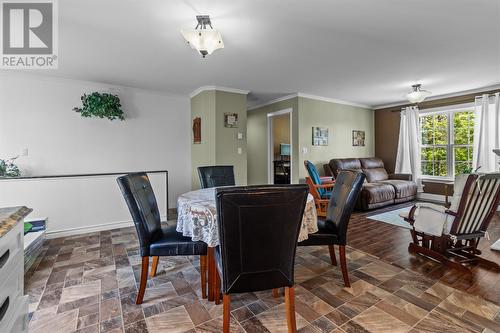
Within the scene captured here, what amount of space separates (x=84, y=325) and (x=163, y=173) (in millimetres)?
2486

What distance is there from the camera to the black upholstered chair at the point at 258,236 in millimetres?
1221

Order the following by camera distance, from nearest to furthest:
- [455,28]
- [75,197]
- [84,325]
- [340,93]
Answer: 1. [84,325]
2. [455,28]
3. [75,197]
4. [340,93]

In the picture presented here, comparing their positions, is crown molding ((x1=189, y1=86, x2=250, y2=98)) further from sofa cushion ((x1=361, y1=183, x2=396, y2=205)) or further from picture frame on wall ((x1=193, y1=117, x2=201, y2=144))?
sofa cushion ((x1=361, y1=183, x2=396, y2=205))

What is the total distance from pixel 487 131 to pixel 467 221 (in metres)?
3.52

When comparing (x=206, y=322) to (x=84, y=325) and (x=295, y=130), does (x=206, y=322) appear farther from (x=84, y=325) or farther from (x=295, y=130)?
(x=295, y=130)

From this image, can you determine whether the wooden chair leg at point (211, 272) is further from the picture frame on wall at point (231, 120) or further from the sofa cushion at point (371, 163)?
the sofa cushion at point (371, 163)

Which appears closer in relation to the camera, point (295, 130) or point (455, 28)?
point (455, 28)

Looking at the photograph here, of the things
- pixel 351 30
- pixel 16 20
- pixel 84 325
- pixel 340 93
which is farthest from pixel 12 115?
pixel 340 93

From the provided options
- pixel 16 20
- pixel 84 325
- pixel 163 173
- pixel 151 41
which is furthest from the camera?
pixel 163 173

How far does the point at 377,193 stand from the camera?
4.54 m

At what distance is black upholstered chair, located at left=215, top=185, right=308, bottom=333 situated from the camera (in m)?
1.22

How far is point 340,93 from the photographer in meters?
5.05

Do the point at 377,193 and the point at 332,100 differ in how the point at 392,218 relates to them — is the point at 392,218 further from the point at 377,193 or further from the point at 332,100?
the point at 332,100

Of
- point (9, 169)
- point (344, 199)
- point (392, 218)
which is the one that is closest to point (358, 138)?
point (392, 218)
